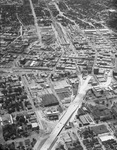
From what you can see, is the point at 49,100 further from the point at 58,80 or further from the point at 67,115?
the point at 58,80

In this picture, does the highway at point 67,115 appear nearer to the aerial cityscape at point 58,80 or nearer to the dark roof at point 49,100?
the aerial cityscape at point 58,80

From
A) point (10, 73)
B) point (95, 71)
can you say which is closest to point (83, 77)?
point (95, 71)

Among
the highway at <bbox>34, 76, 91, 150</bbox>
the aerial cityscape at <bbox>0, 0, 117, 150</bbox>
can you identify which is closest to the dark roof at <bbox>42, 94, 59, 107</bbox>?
the aerial cityscape at <bbox>0, 0, 117, 150</bbox>

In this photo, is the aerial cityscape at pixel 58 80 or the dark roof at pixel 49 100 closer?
the aerial cityscape at pixel 58 80

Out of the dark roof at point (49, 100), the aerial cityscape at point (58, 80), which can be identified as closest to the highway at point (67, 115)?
the aerial cityscape at point (58, 80)

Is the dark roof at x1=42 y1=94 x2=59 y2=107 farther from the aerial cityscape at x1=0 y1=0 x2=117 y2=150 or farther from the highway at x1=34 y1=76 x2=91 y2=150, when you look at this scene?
the highway at x1=34 y1=76 x2=91 y2=150

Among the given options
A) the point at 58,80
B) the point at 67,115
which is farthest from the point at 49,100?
the point at 58,80

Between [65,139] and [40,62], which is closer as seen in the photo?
[65,139]

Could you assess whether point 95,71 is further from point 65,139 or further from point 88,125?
point 65,139

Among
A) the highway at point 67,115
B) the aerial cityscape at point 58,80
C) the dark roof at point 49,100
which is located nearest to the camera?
the highway at point 67,115
